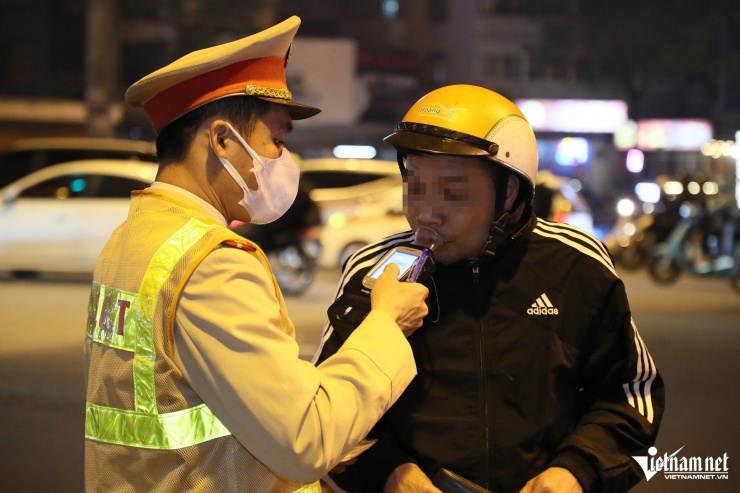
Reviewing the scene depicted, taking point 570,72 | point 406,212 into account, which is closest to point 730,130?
point 570,72

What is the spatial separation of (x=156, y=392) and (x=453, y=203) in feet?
3.29

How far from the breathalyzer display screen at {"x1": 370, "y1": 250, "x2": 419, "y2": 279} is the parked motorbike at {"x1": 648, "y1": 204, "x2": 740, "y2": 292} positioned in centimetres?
1487

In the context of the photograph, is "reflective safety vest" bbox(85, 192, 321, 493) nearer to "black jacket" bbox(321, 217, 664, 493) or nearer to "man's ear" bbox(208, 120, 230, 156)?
"man's ear" bbox(208, 120, 230, 156)

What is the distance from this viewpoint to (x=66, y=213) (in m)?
15.5

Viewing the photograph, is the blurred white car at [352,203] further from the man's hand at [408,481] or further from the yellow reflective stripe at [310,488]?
the yellow reflective stripe at [310,488]

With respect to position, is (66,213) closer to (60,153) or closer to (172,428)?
(60,153)

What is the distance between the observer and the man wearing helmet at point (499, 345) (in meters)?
2.52

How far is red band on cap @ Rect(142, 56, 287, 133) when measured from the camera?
2166 mm

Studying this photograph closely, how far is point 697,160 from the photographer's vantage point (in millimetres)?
46469

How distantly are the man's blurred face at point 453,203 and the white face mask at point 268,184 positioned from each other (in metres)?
0.36

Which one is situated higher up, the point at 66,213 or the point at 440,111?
the point at 440,111

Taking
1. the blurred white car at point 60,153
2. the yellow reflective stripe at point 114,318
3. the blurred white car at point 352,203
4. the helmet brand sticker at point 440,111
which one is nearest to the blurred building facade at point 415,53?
the blurred white car at point 60,153

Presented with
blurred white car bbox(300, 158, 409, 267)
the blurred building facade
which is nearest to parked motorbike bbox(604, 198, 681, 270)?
blurred white car bbox(300, 158, 409, 267)
